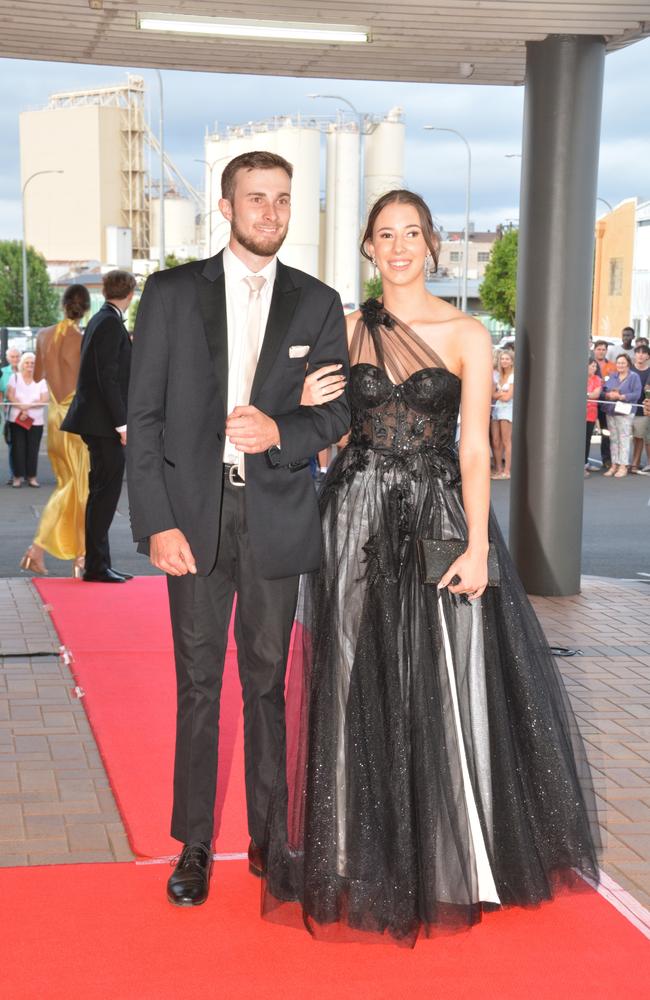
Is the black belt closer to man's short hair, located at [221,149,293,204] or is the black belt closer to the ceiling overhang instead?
man's short hair, located at [221,149,293,204]

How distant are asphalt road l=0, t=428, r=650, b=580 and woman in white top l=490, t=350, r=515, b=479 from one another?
0.98m

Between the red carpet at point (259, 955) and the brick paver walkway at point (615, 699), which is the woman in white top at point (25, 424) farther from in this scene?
the red carpet at point (259, 955)

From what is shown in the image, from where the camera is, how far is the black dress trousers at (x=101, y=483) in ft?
28.2

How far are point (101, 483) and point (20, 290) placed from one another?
286 feet

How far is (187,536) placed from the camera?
3.61 metres

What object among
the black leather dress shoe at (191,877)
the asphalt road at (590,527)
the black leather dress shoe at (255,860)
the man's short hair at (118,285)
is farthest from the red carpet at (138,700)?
the man's short hair at (118,285)

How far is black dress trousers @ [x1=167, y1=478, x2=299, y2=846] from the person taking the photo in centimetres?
367

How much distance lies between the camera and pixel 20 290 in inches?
3622

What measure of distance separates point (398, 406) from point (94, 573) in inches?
225

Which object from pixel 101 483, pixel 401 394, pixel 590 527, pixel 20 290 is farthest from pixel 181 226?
pixel 401 394

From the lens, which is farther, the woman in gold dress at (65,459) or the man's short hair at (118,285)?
the woman in gold dress at (65,459)

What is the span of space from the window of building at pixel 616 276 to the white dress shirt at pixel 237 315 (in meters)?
55.3

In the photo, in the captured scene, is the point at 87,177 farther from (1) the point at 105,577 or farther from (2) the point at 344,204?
(1) the point at 105,577

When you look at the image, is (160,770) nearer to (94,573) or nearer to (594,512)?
(94,573)
